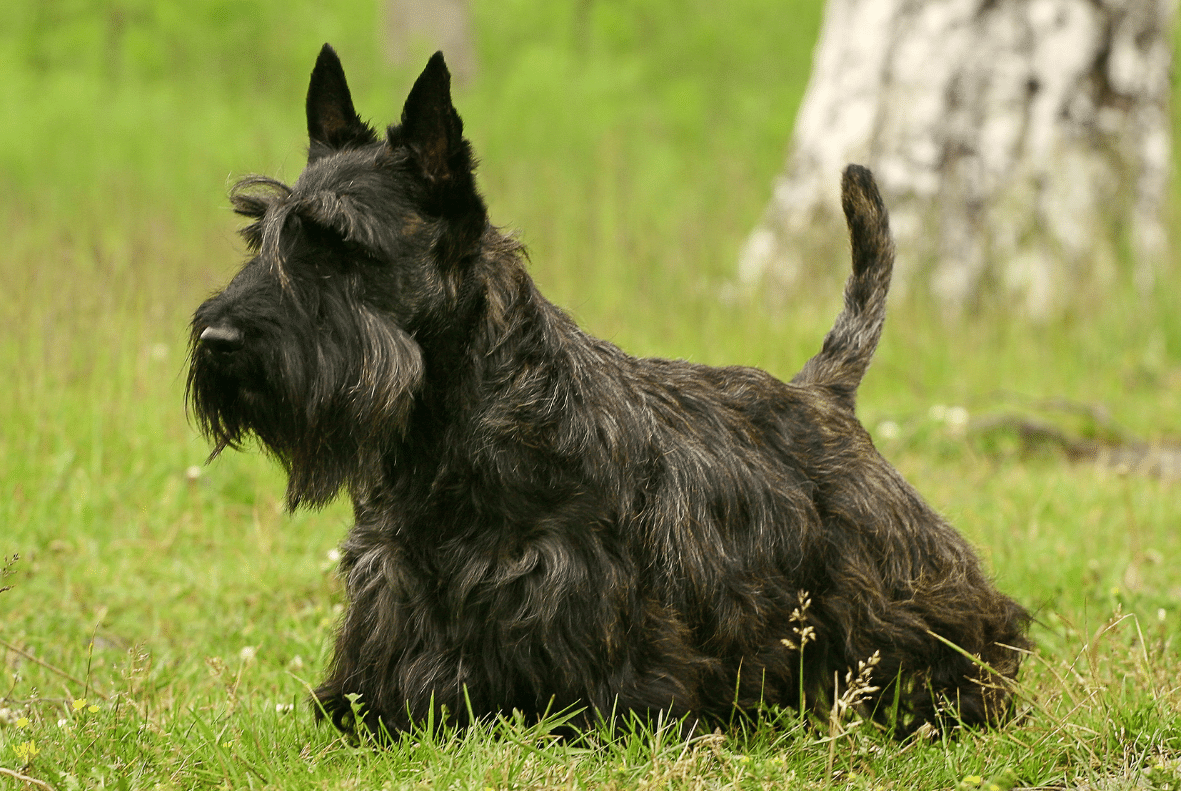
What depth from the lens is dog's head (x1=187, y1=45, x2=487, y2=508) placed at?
2.33 m

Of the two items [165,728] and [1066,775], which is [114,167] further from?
[1066,775]

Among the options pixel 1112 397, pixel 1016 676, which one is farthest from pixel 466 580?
pixel 1112 397

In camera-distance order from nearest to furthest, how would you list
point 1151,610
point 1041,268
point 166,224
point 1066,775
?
point 1066,775, point 1151,610, point 166,224, point 1041,268

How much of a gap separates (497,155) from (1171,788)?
24.6 feet

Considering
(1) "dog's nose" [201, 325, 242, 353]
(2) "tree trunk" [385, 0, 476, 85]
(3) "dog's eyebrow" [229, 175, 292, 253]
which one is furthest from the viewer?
(2) "tree trunk" [385, 0, 476, 85]

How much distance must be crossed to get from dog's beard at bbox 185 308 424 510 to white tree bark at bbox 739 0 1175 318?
528 centimetres

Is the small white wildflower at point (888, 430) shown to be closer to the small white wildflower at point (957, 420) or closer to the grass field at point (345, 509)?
the grass field at point (345, 509)

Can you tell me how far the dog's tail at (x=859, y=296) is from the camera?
324 centimetres

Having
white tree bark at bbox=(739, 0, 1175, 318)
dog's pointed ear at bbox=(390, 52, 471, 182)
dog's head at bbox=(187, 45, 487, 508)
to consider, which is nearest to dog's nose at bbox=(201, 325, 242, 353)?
dog's head at bbox=(187, 45, 487, 508)

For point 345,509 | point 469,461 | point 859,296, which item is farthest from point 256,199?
point 345,509

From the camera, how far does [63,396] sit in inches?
192

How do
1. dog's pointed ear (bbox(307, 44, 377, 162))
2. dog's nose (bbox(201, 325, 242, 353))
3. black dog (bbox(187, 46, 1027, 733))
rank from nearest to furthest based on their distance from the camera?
dog's nose (bbox(201, 325, 242, 353)) < black dog (bbox(187, 46, 1027, 733)) < dog's pointed ear (bbox(307, 44, 377, 162))

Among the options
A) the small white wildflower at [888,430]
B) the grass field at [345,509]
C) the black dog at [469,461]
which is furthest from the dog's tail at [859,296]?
the small white wildflower at [888,430]

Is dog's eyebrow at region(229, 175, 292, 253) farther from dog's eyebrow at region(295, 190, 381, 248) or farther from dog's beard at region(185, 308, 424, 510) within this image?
dog's beard at region(185, 308, 424, 510)
